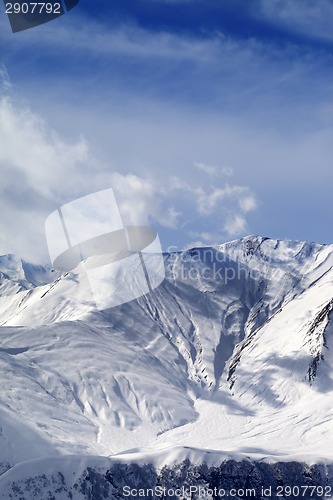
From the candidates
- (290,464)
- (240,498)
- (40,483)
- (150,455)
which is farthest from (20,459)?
(290,464)

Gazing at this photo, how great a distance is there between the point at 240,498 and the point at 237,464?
8.56 metres

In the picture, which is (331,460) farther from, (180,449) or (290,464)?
(180,449)

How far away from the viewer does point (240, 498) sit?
183000mm

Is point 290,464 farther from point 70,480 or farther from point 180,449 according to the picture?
point 70,480

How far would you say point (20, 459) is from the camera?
642 feet

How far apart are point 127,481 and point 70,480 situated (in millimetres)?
15020

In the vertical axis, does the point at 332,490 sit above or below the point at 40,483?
below

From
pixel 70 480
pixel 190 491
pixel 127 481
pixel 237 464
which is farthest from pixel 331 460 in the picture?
pixel 70 480

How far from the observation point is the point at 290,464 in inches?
7446

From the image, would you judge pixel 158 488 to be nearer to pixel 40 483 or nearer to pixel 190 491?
pixel 190 491

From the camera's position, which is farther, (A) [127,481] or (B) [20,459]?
(B) [20,459]

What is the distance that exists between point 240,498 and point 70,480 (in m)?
44.7

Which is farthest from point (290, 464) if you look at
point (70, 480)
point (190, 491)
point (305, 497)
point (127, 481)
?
point (70, 480)

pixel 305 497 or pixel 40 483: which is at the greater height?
pixel 40 483
